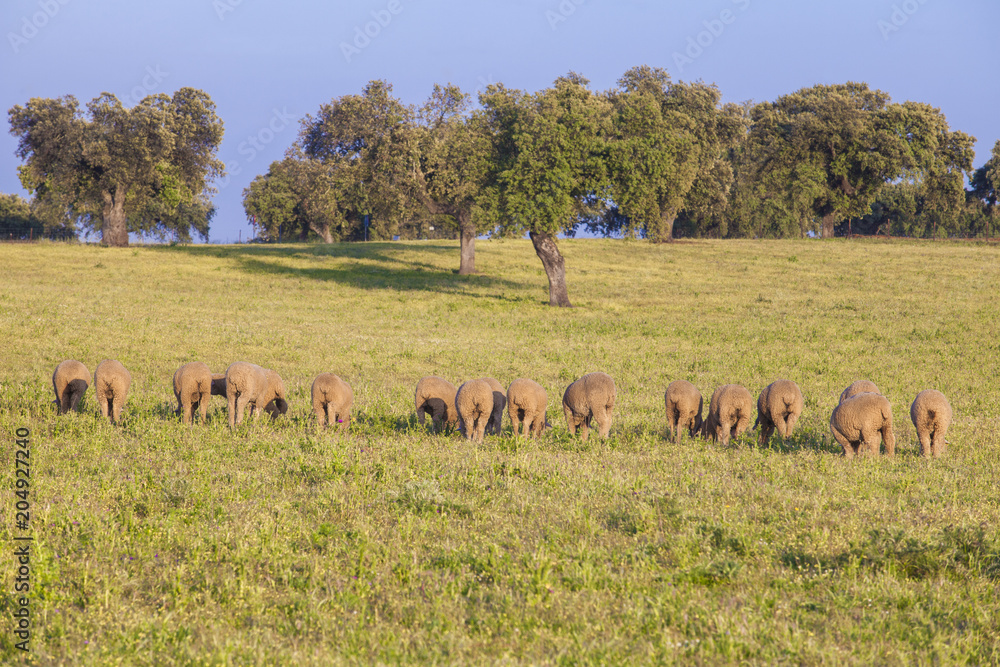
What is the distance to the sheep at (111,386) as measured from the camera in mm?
14133

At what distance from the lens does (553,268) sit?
40938 mm

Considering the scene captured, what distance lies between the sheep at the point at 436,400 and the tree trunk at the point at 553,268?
26233 millimetres

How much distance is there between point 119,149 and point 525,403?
167ft

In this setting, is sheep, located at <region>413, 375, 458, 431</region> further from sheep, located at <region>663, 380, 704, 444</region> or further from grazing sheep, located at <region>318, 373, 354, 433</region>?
sheep, located at <region>663, 380, 704, 444</region>

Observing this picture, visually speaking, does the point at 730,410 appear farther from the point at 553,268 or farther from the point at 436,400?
the point at 553,268

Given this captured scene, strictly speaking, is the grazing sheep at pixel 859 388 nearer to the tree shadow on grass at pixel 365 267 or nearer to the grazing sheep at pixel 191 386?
the grazing sheep at pixel 191 386

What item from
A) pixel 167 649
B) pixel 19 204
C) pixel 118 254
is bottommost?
pixel 167 649

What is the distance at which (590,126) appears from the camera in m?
41.1

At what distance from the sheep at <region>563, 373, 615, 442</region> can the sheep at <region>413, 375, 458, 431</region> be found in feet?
7.30

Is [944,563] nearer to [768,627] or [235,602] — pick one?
[768,627]

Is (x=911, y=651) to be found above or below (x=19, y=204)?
below

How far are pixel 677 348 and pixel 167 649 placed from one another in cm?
2421

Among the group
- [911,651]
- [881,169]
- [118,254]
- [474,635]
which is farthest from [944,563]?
[881,169]

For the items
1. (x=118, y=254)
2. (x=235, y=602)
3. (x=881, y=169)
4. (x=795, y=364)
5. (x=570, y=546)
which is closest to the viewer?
(x=235, y=602)
